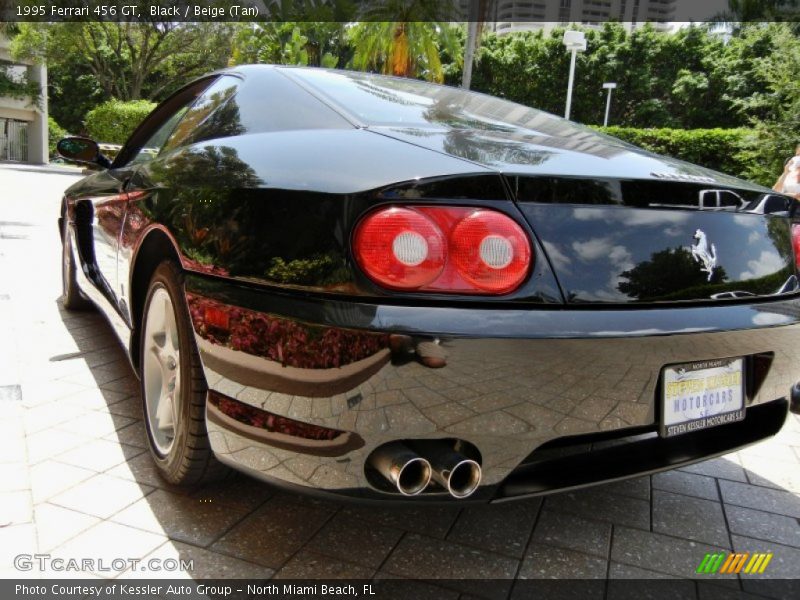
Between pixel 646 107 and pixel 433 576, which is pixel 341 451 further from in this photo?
pixel 646 107

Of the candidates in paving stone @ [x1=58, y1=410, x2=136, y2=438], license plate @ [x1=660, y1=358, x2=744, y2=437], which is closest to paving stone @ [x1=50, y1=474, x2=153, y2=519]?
paving stone @ [x1=58, y1=410, x2=136, y2=438]

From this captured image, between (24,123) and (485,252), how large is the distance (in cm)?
3746

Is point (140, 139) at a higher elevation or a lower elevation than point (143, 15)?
lower

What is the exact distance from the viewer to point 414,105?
2.30m

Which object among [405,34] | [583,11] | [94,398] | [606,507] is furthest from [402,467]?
[583,11]

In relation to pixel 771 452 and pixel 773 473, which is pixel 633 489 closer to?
pixel 773 473

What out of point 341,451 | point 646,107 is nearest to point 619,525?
point 341,451

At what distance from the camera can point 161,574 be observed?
183 cm

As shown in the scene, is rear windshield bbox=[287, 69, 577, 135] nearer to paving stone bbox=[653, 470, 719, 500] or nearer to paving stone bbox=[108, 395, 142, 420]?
paving stone bbox=[653, 470, 719, 500]

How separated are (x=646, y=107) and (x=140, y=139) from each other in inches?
1586

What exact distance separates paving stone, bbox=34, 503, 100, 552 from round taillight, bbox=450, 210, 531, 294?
1413mm

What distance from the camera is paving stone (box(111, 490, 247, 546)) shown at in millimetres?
2023

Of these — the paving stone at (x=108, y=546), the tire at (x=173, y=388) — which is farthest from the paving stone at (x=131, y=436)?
the paving stone at (x=108, y=546)

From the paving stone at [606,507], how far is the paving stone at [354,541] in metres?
0.62
